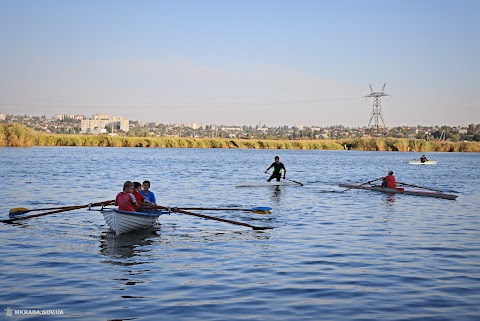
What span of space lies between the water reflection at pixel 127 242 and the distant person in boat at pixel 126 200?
0.75m

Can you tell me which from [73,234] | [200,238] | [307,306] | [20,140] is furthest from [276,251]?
[20,140]

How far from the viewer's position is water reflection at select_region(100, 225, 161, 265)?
13.8 metres

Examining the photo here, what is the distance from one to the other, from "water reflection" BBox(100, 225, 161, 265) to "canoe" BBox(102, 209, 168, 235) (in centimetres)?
19

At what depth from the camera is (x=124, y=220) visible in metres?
16.0

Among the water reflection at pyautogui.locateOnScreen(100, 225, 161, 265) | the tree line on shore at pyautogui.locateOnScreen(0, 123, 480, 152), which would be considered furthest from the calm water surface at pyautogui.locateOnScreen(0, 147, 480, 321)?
the tree line on shore at pyautogui.locateOnScreen(0, 123, 480, 152)

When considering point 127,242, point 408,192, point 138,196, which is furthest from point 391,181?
point 127,242

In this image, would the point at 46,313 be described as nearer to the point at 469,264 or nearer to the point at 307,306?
the point at 307,306

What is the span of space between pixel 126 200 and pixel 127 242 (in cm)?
135

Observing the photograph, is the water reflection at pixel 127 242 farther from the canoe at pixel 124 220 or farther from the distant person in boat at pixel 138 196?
the distant person in boat at pixel 138 196

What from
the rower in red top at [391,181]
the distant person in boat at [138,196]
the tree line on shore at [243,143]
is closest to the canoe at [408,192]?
the rower in red top at [391,181]

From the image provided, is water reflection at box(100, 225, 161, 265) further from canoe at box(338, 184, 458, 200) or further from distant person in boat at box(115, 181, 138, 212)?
canoe at box(338, 184, 458, 200)

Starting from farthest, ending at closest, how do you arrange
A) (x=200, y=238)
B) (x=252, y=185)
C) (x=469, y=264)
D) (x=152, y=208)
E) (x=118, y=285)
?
(x=252, y=185)
(x=152, y=208)
(x=200, y=238)
(x=469, y=264)
(x=118, y=285)

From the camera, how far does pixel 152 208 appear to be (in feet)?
56.5

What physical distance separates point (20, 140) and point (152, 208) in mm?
70842
